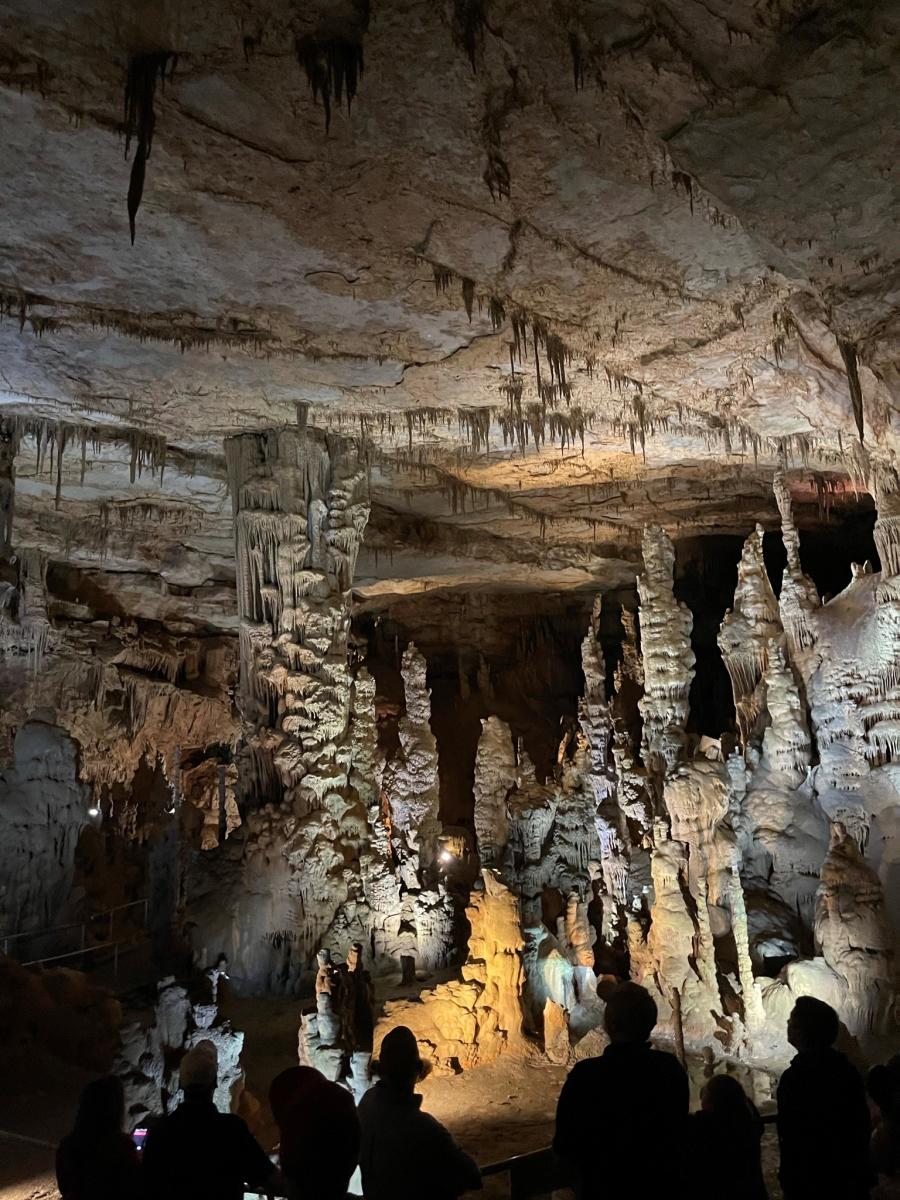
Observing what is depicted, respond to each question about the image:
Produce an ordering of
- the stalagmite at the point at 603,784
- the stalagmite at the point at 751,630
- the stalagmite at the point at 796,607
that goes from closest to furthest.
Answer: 1. the stalagmite at the point at 603,784
2. the stalagmite at the point at 796,607
3. the stalagmite at the point at 751,630

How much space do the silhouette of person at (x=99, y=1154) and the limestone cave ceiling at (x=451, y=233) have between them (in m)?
4.25

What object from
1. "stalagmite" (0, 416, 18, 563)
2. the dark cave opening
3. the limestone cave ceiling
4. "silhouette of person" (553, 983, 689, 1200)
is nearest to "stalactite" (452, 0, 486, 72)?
the limestone cave ceiling

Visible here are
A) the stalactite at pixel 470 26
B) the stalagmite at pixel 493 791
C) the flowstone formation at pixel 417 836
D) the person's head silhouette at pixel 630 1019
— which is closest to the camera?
the person's head silhouette at pixel 630 1019

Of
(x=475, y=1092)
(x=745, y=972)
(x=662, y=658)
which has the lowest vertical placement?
(x=475, y=1092)

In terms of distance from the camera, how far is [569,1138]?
7.87 feet

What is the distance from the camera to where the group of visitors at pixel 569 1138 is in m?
2.37

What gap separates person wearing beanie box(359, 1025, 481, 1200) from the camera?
251 centimetres

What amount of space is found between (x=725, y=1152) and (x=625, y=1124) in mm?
546

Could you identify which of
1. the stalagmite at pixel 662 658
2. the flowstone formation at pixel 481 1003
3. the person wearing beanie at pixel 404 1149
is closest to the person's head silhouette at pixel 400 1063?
the person wearing beanie at pixel 404 1149

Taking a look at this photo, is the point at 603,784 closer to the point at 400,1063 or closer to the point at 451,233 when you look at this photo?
the point at 451,233

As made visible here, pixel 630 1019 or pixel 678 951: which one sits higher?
pixel 630 1019

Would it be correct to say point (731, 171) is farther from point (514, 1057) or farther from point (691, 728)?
point (691, 728)

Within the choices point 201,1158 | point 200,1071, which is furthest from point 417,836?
point 201,1158

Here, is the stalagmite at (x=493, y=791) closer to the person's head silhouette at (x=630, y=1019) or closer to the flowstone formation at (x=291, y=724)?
the flowstone formation at (x=291, y=724)
